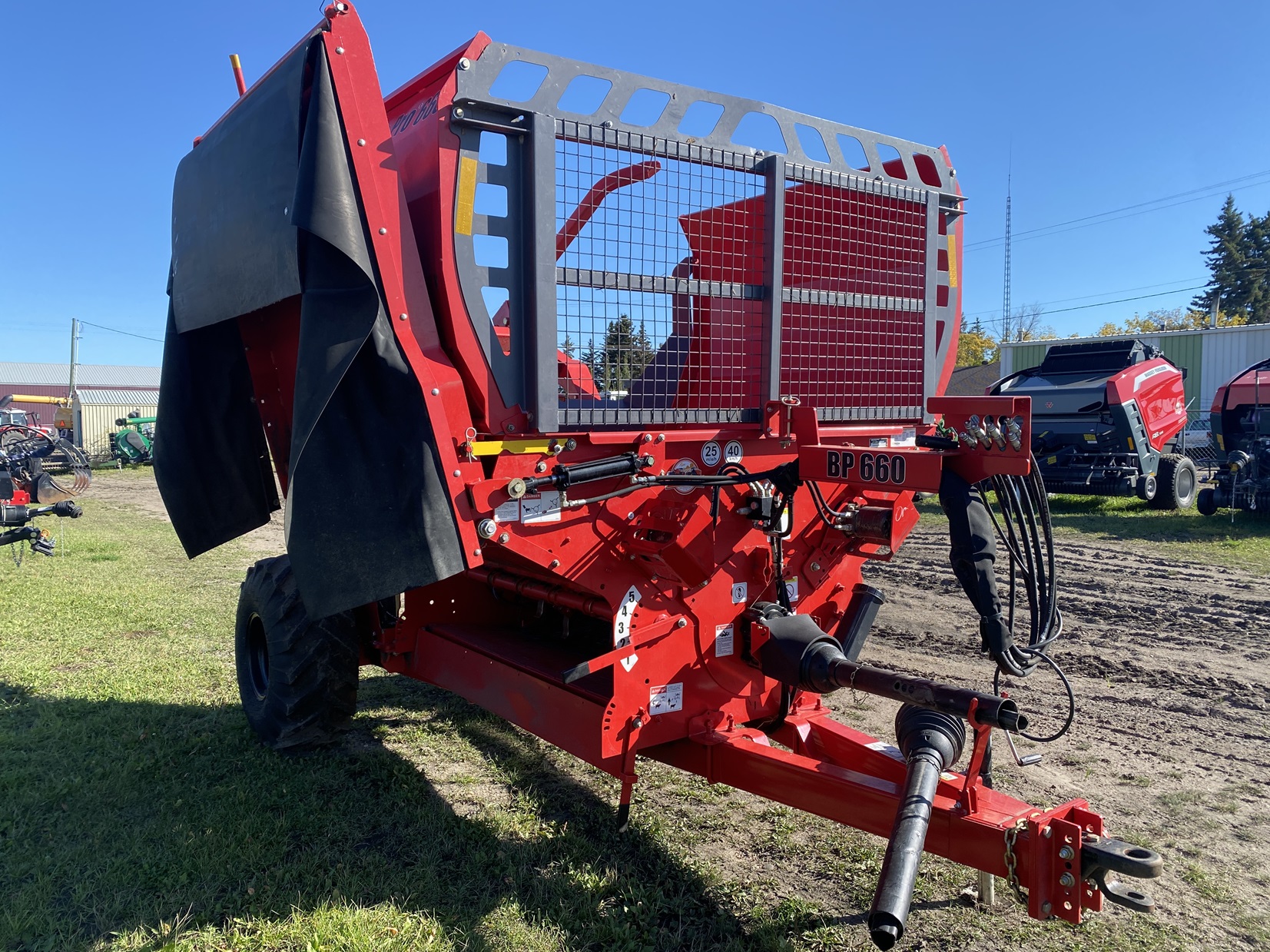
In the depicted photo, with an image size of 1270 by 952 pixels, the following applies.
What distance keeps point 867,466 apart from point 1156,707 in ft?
10.5

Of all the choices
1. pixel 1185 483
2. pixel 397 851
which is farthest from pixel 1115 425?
pixel 397 851

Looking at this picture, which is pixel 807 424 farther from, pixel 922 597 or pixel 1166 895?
pixel 922 597

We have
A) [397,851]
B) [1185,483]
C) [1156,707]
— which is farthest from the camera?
[1185,483]

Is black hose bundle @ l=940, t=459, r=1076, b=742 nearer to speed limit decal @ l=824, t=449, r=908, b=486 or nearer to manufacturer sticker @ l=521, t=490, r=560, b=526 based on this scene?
speed limit decal @ l=824, t=449, r=908, b=486

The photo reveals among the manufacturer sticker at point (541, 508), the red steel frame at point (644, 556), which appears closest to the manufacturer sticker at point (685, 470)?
the red steel frame at point (644, 556)

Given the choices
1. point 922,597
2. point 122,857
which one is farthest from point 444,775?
point 922,597

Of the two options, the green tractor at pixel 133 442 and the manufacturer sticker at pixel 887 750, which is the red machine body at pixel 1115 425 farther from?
the green tractor at pixel 133 442

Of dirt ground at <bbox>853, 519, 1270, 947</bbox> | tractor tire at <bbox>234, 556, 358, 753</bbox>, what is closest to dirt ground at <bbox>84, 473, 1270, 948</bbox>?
dirt ground at <bbox>853, 519, 1270, 947</bbox>

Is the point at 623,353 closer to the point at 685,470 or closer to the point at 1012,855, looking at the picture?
the point at 685,470

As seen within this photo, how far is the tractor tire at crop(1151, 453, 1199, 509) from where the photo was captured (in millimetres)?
12305

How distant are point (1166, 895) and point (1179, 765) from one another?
1322 mm

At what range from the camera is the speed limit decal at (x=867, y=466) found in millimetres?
2990

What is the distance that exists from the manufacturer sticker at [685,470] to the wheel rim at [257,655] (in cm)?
260

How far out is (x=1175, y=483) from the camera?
1233 cm
